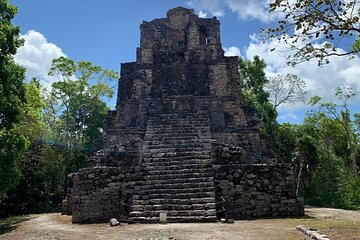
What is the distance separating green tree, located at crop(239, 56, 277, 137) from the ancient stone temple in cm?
861

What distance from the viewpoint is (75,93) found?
2494cm

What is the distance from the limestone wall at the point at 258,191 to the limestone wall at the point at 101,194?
2564 millimetres

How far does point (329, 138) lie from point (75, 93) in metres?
19.8

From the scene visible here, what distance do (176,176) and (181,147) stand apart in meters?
1.93

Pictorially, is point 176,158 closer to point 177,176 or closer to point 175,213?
point 177,176

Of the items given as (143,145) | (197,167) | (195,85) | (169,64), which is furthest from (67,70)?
(197,167)

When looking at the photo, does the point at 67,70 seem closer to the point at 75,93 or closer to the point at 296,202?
the point at 75,93

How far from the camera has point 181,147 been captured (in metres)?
12.1

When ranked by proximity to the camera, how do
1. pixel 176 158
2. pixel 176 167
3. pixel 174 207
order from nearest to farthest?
pixel 174 207, pixel 176 167, pixel 176 158

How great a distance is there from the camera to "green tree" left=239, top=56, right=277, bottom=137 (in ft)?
83.9

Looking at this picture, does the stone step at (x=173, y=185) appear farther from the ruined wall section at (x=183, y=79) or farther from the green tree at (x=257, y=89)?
the green tree at (x=257, y=89)

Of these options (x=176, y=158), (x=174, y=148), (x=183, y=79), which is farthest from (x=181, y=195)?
(x=183, y=79)

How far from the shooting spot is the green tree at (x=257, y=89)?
25.6 meters

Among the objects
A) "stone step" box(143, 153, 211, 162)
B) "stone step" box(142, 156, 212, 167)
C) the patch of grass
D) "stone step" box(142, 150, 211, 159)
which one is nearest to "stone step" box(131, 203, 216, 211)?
"stone step" box(142, 156, 212, 167)
